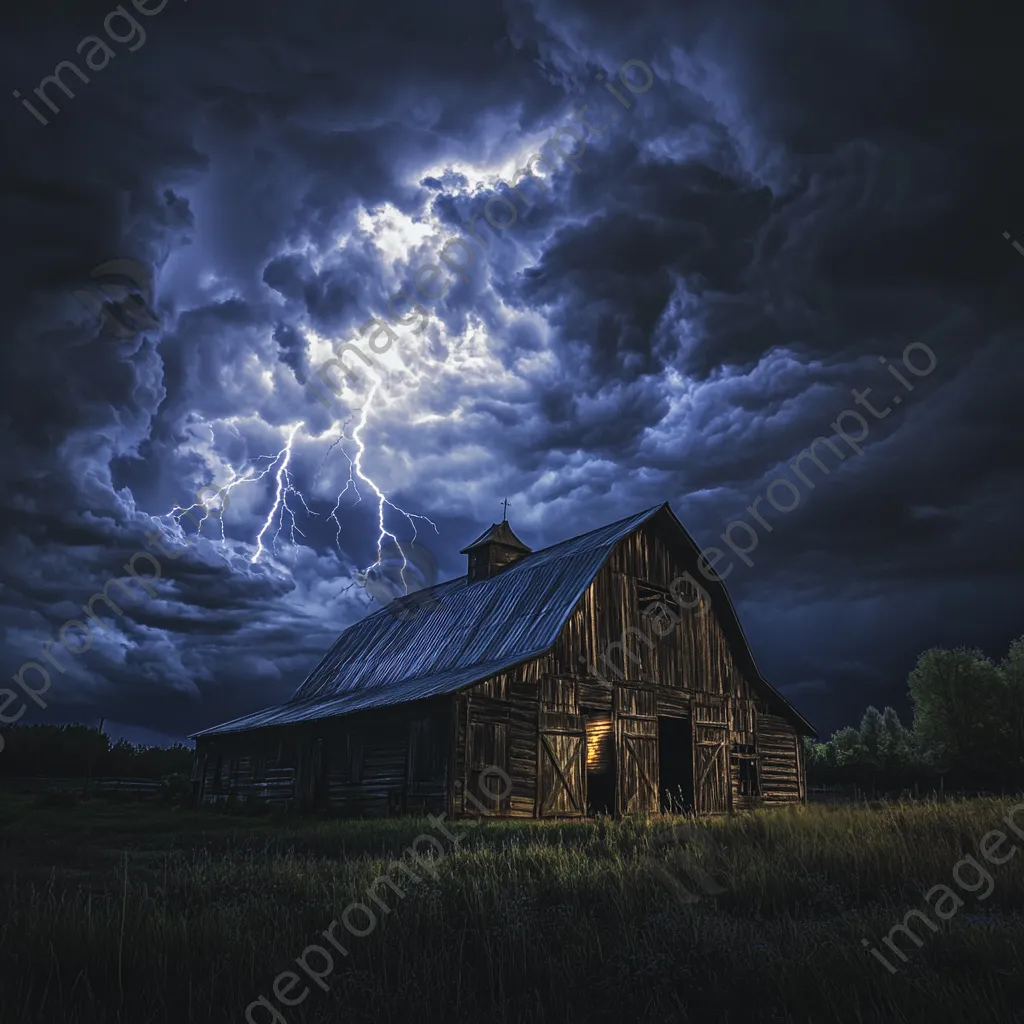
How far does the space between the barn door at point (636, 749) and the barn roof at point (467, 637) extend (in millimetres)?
3089

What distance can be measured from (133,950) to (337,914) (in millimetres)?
1594

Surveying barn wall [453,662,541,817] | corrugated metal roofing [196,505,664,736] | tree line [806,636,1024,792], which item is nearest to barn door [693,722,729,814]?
corrugated metal roofing [196,505,664,736]

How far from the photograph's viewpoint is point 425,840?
13.5 m

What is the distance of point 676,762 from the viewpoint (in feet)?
81.4

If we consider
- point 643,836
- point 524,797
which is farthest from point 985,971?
point 524,797

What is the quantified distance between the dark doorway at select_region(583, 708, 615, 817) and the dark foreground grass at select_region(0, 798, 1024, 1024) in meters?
12.2

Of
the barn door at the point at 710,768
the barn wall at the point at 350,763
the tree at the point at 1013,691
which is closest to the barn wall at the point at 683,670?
the barn door at the point at 710,768

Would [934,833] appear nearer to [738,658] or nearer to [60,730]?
[738,658]

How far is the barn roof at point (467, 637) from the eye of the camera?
21.6m

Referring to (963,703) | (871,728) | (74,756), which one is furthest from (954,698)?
(74,756)

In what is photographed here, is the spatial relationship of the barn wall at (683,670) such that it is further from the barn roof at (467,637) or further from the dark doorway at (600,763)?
the dark doorway at (600,763)

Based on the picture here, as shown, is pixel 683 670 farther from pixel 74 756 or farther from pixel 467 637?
pixel 74 756

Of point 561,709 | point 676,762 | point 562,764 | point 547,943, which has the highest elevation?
point 561,709

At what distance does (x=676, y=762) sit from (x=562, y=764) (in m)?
6.10
